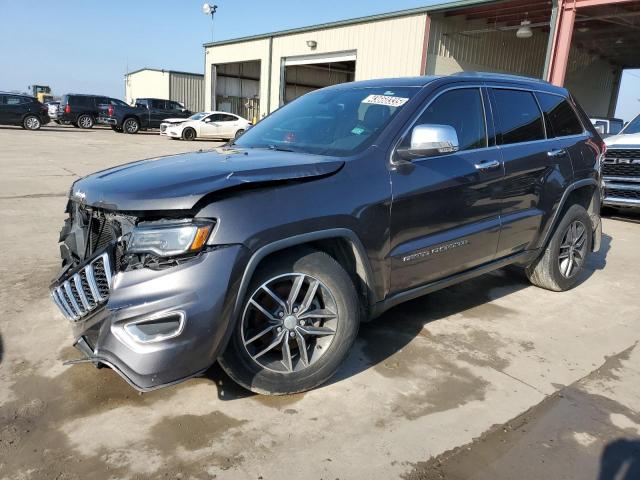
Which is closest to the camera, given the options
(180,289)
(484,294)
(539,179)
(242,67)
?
(180,289)

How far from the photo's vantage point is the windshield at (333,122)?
329 cm

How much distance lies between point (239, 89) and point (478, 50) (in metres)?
20.7

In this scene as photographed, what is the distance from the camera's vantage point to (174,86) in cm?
3953

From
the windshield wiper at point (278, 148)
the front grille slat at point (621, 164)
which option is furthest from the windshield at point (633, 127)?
the windshield wiper at point (278, 148)

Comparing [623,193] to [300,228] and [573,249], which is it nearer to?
[573,249]

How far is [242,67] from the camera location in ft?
118

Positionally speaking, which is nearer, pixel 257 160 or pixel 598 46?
pixel 257 160

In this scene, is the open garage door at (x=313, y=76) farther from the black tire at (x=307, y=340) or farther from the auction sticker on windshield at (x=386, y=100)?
the black tire at (x=307, y=340)

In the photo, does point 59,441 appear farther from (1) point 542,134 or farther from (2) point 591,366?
(1) point 542,134

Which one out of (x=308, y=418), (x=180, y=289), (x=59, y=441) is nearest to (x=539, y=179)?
(x=308, y=418)

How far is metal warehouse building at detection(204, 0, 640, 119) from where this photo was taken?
15586 mm

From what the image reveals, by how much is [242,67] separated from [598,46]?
73.1 feet

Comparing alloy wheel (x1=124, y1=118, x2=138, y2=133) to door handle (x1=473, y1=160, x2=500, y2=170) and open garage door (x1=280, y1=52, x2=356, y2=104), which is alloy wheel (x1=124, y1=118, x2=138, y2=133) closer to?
open garage door (x1=280, y1=52, x2=356, y2=104)

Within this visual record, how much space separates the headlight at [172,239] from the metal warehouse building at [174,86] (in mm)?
39749
